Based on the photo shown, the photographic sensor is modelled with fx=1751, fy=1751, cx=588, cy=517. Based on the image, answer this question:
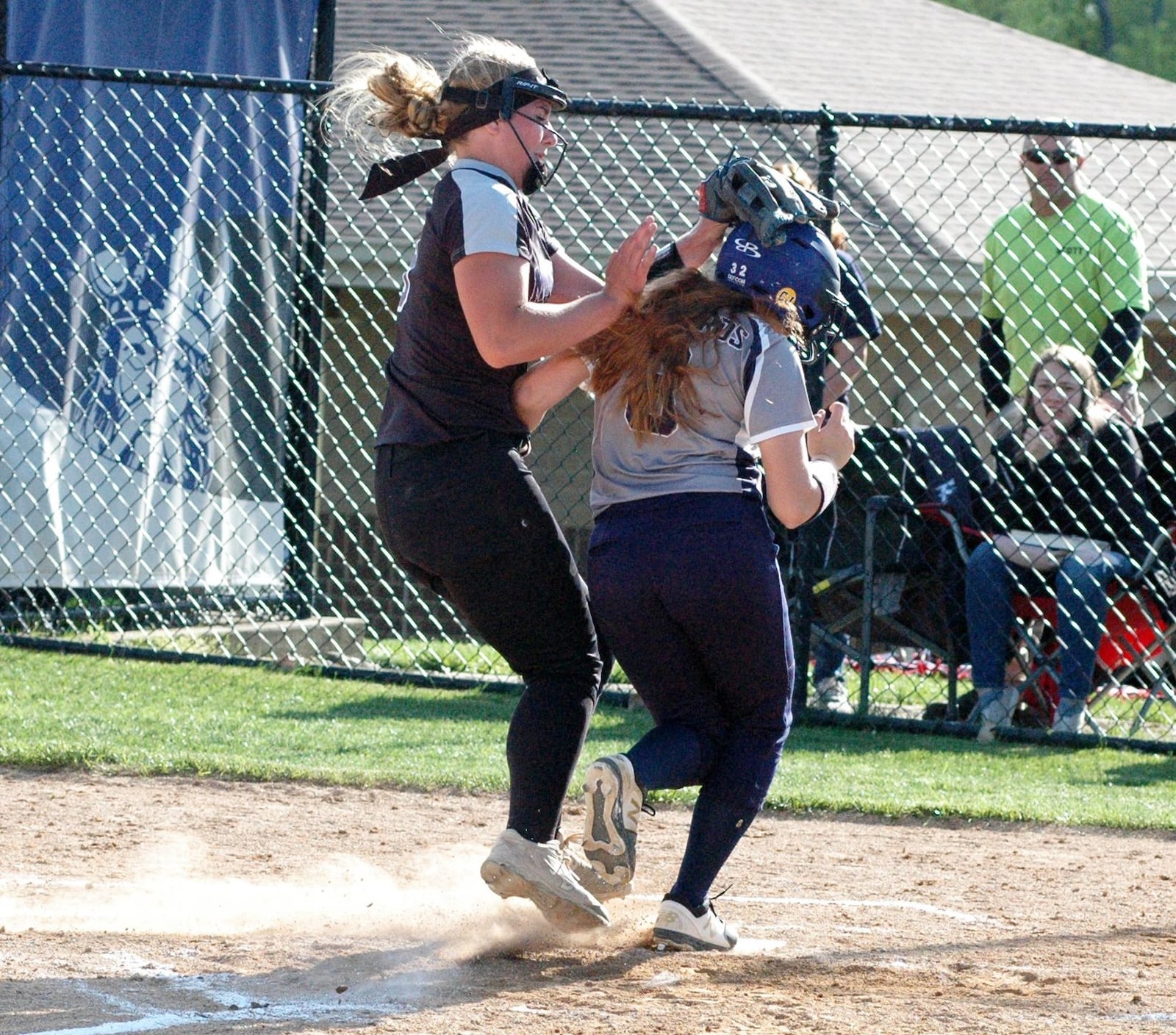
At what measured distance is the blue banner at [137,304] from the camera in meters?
8.53

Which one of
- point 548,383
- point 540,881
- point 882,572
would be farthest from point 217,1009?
point 882,572

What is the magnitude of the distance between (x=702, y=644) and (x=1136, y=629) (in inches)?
165

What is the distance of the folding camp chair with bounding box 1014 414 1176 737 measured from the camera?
7.27 m

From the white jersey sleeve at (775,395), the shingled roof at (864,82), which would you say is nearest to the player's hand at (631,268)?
the white jersey sleeve at (775,395)

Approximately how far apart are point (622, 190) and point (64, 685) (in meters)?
5.83

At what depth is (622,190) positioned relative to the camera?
1182 centimetres

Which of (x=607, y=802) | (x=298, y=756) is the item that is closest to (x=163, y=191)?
(x=298, y=756)

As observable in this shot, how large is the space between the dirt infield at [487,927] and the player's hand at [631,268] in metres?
1.45

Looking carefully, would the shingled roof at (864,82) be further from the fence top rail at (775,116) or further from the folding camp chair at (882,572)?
the fence top rail at (775,116)

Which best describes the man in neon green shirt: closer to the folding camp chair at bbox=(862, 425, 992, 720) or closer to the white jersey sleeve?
the folding camp chair at bbox=(862, 425, 992, 720)

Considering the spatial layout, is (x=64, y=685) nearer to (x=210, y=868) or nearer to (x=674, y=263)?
(x=210, y=868)

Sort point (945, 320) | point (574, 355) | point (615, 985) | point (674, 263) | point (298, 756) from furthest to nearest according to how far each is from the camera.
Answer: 1. point (945, 320)
2. point (298, 756)
3. point (674, 263)
4. point (574, 355)
5. point (615, 985)

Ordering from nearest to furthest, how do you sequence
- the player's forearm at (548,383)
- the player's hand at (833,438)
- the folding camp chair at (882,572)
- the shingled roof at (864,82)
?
the player's forearm at (548,383) → the player's hand at (833,438) → the folding camp chair at (882,572) → the shingled roof at (864,82)

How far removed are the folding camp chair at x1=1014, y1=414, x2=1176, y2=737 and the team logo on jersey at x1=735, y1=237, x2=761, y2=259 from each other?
384 centimetres
